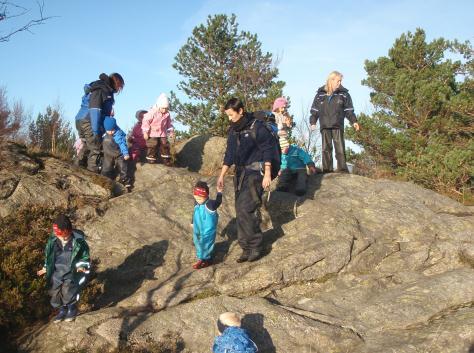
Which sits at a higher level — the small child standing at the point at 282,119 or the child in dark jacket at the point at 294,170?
the small child standing at the point at 282,119

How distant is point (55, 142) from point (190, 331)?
8.74m

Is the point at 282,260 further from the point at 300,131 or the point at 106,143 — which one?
the point at 300,131

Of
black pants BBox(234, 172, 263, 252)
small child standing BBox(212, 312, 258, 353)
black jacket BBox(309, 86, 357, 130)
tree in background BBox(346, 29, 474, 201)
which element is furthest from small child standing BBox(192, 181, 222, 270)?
tree in background BBox(346, 29, 474, 201)

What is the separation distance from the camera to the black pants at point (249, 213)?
6914 mm

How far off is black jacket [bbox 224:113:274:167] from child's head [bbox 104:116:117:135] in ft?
10.3

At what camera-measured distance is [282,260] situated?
699 centimetres

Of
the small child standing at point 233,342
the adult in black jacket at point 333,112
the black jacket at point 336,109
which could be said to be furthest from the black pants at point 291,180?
the small child standing at point 233,342

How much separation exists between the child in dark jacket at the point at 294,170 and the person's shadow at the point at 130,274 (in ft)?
10.5

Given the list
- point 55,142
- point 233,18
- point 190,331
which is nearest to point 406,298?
point 190,331

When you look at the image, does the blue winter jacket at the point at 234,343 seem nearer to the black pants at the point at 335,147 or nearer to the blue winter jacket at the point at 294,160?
the blue winter jacket at the point at 294,160

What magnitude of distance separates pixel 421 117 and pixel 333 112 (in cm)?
913

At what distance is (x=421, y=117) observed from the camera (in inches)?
699

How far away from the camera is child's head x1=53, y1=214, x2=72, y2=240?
234 inches

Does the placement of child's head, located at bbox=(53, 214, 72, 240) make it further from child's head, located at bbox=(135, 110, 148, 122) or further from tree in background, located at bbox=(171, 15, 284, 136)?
tree in background, located at bbox=(171, 15, 284, 136)
